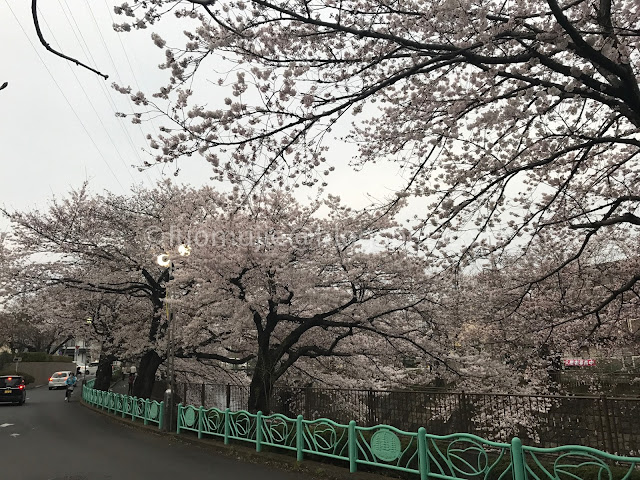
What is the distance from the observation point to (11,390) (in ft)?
81.1

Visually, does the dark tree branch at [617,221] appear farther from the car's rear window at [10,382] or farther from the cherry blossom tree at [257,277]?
the car's rear window at [10,382]

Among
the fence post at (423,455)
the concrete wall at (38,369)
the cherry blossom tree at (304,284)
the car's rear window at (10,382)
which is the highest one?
the cherry blossom tree at (304,284)

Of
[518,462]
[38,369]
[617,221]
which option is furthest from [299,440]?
Result: [38,369]

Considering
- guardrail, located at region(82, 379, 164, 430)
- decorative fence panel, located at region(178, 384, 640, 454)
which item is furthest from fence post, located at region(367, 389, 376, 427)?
guardrail, located at region(82, 379, 164, 430)

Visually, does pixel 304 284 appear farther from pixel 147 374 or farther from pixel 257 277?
pixel 147 374

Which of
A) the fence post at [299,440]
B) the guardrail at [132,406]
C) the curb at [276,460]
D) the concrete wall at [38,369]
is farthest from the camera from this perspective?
the concrete wall at [38,369]

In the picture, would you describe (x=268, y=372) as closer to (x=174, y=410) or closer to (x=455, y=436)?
(x=174, y=410)

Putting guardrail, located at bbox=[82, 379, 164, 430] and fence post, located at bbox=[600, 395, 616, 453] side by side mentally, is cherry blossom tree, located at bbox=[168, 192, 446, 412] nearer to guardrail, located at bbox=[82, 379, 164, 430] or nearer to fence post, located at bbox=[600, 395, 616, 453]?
guardrail, located at bbox=[82, 379, 164, 430]

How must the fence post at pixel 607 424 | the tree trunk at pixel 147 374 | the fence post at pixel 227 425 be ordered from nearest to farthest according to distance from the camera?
the fence post at pixel 607 424
the fence post at pixel 227 425
the tree trunk at pixel 147 374

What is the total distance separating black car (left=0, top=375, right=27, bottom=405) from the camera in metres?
24.6

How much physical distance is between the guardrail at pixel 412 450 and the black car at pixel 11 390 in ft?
56.3

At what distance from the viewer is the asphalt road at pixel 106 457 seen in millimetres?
8367

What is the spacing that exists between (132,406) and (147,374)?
354cm

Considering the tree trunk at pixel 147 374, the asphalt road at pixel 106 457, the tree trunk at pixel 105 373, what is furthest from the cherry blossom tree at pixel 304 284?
the tree trunk at pixel 105 373
